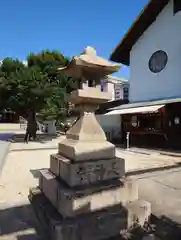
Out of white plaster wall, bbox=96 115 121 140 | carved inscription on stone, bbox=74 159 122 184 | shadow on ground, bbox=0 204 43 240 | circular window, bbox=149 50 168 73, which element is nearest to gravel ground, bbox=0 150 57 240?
shadow on ground, bbox=0 204 43 240

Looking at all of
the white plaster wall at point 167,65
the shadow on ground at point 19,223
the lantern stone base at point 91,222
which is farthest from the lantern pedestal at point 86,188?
the white plaster wall at point 167,65

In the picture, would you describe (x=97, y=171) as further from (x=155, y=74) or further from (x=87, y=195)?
(x=155, y=74)

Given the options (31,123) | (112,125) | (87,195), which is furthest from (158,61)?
(87,195)

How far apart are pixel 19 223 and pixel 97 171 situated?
1646 millimetres

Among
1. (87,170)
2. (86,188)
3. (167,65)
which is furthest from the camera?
(167,65)

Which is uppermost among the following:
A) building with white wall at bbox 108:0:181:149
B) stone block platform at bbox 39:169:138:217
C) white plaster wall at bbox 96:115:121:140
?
building with white wall at bbox 108:0:181:149

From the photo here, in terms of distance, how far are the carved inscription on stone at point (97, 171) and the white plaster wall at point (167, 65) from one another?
9876 millimetres

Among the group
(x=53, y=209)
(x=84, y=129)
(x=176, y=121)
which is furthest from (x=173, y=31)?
(x=53, y=209)

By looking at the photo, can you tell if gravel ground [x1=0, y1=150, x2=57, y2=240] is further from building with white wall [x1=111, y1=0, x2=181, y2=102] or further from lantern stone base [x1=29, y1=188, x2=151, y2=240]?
building with white wall [x1=111, y1=0, x2=181, y2=102]

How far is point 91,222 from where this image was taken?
3.22 meters

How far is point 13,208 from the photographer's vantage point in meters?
4.32

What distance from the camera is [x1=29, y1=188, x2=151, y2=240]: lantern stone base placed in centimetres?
305

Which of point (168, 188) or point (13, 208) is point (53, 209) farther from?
point (168, 188)

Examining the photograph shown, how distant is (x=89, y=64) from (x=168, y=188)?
12.6ft
